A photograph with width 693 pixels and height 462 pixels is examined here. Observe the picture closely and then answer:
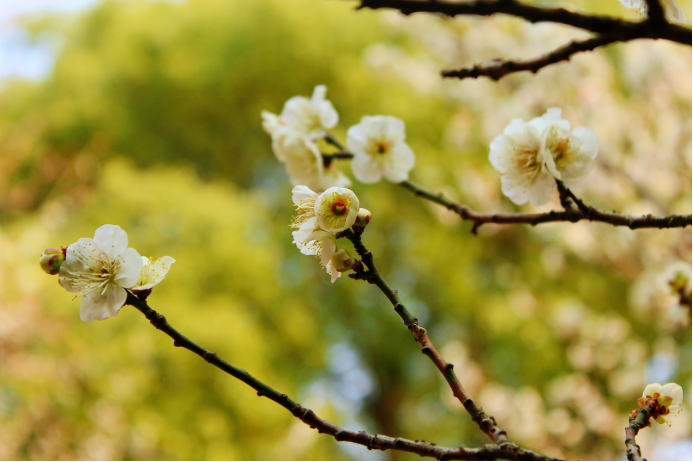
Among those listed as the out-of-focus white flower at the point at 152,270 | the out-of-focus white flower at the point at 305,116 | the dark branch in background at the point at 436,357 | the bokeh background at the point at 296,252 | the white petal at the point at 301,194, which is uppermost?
the bokeh background at the point at 296,252

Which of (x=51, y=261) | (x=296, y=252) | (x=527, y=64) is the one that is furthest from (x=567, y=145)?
Result: (x=296, y=252)

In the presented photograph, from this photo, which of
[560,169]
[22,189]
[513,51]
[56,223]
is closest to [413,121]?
[513,51]

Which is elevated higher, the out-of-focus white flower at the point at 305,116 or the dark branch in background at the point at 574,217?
the out-of-focus white flower at the point at 305,116

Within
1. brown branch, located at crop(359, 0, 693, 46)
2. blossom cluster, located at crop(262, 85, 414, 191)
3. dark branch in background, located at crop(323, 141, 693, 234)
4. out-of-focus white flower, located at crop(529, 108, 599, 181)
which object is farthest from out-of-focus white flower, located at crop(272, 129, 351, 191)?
brown branch, located at crop(359, 0, 693, 46)

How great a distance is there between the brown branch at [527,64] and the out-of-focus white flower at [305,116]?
0.95ft

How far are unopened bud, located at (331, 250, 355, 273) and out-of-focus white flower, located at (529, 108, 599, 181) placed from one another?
279 millimetres

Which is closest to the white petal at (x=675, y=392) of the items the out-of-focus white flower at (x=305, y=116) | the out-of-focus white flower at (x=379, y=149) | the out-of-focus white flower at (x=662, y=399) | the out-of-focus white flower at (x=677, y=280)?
the out-of-focus white flower at (x=662, y=399)

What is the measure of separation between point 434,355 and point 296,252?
12.0 feet

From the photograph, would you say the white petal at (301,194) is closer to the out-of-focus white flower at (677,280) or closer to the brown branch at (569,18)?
the brown branch at (569,18)

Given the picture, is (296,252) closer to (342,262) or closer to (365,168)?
(365,168)

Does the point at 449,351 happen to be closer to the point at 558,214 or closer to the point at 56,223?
the point at 56,223

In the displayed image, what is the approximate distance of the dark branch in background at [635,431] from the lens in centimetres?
31

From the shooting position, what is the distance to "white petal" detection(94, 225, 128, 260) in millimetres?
420

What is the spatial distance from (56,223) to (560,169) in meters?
3.36
